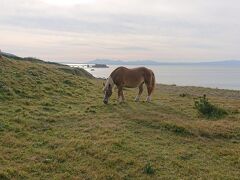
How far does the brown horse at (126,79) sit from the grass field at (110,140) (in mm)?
737

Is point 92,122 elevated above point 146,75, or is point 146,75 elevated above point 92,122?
point 146,75

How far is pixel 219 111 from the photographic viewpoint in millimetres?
15461

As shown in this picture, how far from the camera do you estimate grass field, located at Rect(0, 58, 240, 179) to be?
872cm

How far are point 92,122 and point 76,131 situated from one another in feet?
4.34

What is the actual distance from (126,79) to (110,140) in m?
7.03

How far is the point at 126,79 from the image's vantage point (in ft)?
56.9

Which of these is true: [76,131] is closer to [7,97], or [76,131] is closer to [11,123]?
[11,123]

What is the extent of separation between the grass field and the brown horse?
0.74 metres

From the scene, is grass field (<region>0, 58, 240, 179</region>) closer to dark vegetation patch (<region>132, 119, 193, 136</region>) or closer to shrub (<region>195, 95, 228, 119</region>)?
dark vegetation patch (<region>132, 119, 193, 136</region>)

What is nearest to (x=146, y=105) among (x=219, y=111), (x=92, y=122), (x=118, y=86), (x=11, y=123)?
(x=118, y=86)

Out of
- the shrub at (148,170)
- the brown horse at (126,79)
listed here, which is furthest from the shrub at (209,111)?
the shrub at (148,170)

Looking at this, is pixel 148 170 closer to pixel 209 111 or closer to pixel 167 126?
pixel 167 126

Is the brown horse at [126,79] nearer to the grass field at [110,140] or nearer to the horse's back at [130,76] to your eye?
the horse's back at [130,76]

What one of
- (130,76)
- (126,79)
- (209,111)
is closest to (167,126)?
(209,111)
